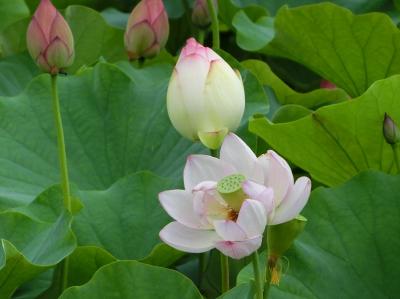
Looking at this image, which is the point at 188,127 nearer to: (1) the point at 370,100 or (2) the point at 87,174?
(1) the point at 370,100

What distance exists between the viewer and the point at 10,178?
1530mm

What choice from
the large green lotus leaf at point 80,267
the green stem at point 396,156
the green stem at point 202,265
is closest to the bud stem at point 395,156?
the green stem at point 396,156

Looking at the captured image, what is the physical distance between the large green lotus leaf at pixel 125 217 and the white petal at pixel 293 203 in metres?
0.51

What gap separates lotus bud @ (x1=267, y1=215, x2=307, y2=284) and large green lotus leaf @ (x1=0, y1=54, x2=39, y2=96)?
1073 mm

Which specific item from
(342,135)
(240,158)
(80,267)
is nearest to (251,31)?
(342,135)

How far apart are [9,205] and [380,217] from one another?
523 millimetres

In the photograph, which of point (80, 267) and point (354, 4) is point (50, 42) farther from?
point (354, 4)

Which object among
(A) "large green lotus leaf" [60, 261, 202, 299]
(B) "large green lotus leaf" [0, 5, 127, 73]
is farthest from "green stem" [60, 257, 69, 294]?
(B) "large green lotus leaf" [0, 5, 127, 73]

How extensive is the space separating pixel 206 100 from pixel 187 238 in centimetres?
20

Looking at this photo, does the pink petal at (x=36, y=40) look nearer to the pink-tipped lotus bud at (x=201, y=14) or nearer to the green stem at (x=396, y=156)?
the green stem at (x=396, y=156)

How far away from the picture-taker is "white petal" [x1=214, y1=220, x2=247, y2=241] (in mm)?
842

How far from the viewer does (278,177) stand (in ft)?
2.93

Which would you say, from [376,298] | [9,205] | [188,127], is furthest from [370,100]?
[9,205]

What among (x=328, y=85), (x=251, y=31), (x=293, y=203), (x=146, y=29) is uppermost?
(x=293, y=203)
